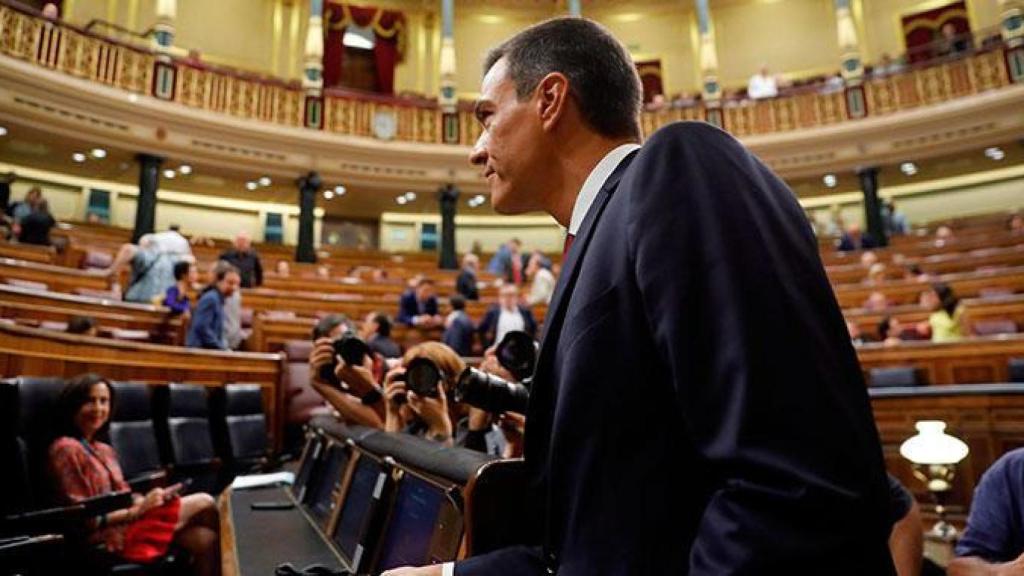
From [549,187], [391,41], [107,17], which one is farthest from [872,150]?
[107,17]

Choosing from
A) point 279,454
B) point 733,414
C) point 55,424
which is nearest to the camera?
point 733,414

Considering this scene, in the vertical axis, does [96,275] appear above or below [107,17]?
below

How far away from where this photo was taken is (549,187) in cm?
86

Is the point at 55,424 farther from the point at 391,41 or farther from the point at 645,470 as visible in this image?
the point at 391,41

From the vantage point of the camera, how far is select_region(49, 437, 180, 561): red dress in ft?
7.39

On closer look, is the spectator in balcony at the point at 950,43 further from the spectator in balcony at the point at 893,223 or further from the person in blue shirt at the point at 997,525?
the person in blue shirt at the point at 997,525

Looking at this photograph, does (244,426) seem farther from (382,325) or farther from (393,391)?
(393,391)

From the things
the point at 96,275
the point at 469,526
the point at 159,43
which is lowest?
the point at 469,526

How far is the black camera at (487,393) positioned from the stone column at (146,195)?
9583 mm

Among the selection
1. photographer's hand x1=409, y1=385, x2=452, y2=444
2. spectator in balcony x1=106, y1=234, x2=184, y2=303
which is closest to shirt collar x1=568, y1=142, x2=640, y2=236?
photographer's hand x1=409, y1=385, x2=452, y2=444

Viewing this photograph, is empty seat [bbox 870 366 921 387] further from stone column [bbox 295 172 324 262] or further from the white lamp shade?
stone column [bbox 295 172 324 262]

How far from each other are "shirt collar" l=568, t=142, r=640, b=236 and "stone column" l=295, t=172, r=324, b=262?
10.3 m

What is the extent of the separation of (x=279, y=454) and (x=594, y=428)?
4420mm

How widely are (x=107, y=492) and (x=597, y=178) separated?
234cm
